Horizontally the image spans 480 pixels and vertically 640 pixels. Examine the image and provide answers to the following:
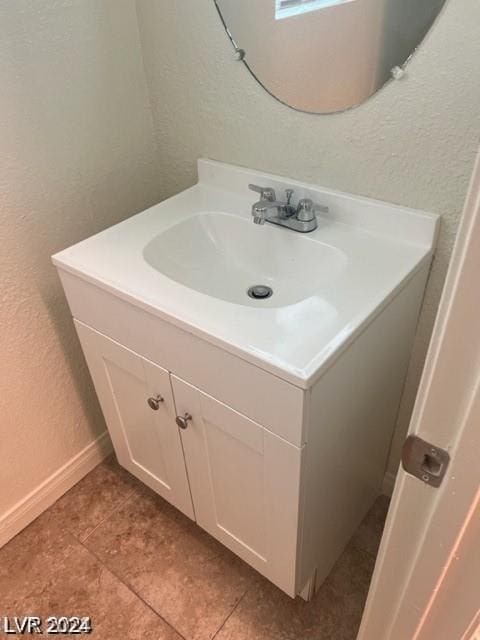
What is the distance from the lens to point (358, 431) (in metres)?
1.02

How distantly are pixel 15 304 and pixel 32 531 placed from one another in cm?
73

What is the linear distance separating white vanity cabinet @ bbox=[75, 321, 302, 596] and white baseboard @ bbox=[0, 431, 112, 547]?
0.28 m

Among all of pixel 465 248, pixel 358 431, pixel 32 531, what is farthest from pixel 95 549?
pixel 465 248

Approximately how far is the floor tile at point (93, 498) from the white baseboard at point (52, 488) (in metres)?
0.03

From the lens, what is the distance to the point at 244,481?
983 mm

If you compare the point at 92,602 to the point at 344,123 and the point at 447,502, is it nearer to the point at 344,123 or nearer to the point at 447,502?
the point at 447,502

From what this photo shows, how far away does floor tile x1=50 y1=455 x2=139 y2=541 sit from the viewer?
4.71 feet

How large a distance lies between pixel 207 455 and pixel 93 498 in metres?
0.68

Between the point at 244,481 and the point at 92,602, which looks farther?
the point at 92,602

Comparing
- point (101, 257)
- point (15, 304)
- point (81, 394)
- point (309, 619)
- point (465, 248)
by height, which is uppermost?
point (465, 248)

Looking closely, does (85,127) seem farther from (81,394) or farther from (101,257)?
(81,394)

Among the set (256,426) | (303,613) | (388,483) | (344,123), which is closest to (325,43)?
(344,123)

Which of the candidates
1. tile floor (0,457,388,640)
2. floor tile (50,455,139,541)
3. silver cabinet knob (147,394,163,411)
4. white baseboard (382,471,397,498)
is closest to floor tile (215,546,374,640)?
tile floor (0,457,388,640)

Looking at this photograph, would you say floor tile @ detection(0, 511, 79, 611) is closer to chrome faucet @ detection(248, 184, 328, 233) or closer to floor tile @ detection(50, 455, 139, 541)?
floor tile @ detection(50, 455, 139, 541)
